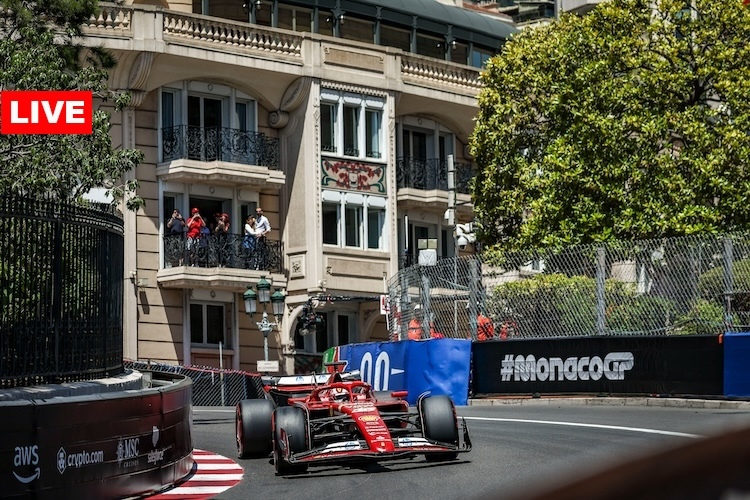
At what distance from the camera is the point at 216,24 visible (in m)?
37.6

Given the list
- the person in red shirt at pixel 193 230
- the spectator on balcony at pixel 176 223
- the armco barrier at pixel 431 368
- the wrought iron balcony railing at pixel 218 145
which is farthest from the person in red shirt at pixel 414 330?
the wrought iron balcony railing at pixel 218 145

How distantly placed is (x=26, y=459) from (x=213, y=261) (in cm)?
2785

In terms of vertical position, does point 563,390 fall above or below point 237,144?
below

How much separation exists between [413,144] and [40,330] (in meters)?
32.6

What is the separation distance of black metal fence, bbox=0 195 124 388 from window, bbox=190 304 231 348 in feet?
81.4

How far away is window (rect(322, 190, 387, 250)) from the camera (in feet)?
130

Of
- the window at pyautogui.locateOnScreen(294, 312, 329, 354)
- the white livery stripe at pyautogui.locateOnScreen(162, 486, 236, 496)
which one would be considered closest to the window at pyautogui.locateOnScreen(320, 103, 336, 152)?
the window at pyautogui.locateOnScreen(294, 312, 329, 354)

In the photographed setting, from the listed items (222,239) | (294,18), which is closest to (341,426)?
(222,239)

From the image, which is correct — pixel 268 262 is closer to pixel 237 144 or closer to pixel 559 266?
pixel 237 144

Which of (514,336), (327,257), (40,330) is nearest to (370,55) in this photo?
(327,257)

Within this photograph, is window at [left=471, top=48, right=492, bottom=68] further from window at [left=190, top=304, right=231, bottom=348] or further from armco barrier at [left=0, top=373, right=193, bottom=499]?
armco barrier at [left=0, top=373, right=193, bottom=499]

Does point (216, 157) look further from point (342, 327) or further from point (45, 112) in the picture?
point (45, 112)

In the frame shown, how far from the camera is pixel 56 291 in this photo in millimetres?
11656

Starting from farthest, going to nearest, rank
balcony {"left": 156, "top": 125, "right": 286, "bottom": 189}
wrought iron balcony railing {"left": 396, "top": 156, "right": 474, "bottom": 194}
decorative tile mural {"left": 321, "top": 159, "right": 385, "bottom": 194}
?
wrought iron balcony railing {"left": 396, "top": 156, "right": 474, "bottom": 194}, decorative tile mural {"left": 321, "top": 159, "right": 385, "bottom": 194}, balcony {"left": 156, "top": 125, "right": 286, "bottom": 189}
